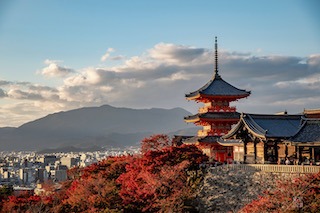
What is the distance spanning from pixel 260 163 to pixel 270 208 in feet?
21.8

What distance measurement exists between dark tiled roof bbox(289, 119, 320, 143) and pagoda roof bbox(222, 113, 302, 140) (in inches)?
52.5

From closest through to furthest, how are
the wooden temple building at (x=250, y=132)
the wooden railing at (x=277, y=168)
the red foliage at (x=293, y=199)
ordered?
1. the red foliage at (x=293, y=199)
2. the wooden railing at (x=277, y=168)
3. the wooden temple building at (x=250, y=132)

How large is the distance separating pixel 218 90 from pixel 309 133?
493 inches

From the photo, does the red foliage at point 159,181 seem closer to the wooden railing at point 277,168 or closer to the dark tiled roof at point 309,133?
the wooden railing at point 277,168

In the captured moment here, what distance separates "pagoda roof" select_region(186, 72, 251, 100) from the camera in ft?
123

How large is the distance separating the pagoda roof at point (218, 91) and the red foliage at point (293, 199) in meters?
15.8

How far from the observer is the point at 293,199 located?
2116cm

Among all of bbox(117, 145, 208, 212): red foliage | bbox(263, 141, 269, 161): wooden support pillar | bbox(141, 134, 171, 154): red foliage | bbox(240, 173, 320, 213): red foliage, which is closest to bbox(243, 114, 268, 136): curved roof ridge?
bbox(263, 141, 269, 161): wooden support pillar

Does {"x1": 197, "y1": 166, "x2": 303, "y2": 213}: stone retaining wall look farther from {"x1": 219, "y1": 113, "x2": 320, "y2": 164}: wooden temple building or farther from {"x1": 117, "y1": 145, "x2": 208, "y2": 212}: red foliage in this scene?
{"x1": 219, "y1": 113, "x2": 320, "y2": 164}: wooden temple building

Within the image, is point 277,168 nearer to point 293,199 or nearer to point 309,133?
point 309,133

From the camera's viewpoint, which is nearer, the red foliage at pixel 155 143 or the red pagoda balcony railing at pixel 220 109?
the red foliage at pixel 155 143

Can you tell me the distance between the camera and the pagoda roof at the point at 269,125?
27994 mm

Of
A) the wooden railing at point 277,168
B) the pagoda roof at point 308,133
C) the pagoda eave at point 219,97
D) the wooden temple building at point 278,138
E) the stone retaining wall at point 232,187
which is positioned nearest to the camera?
the wooden railing at point 277,168

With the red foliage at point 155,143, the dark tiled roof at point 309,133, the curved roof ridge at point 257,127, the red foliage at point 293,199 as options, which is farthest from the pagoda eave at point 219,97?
the red foliage at point 293,199
